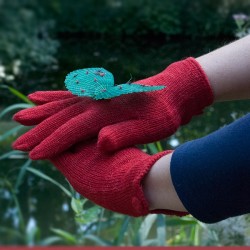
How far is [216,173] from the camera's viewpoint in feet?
2.63

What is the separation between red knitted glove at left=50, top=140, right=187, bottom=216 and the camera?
32.9 inches

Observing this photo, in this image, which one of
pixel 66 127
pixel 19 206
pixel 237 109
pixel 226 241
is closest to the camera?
pixel 66 127

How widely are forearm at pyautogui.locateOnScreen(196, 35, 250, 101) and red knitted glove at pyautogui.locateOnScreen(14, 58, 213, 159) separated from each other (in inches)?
0.5

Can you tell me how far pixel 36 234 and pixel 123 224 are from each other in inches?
9.7

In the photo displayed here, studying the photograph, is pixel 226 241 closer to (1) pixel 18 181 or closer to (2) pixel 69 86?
(1) pixel 18 181

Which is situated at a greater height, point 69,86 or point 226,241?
point 69,86

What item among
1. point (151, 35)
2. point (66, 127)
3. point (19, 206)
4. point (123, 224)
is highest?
point (66, 127)

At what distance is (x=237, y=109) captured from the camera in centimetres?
150

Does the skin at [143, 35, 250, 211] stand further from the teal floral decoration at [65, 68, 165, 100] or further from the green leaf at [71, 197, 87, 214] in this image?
the green leaf at [71, 197, 87, 214]

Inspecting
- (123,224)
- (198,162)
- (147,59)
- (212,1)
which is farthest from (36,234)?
(212,1)

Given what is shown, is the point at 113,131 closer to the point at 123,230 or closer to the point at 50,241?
the point at 123,230

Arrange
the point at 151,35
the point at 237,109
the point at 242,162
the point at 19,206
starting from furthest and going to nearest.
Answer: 1. the point at 151,35
2. the point at 19,206
3. the point at 237,109
4. the point at 242,162

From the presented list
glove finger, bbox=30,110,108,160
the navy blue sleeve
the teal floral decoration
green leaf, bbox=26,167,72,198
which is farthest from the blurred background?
the navy blue sleeve

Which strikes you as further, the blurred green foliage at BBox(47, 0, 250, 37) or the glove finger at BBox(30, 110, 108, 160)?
the blurred green foliage at BBox(47, 0, 250, 37)
